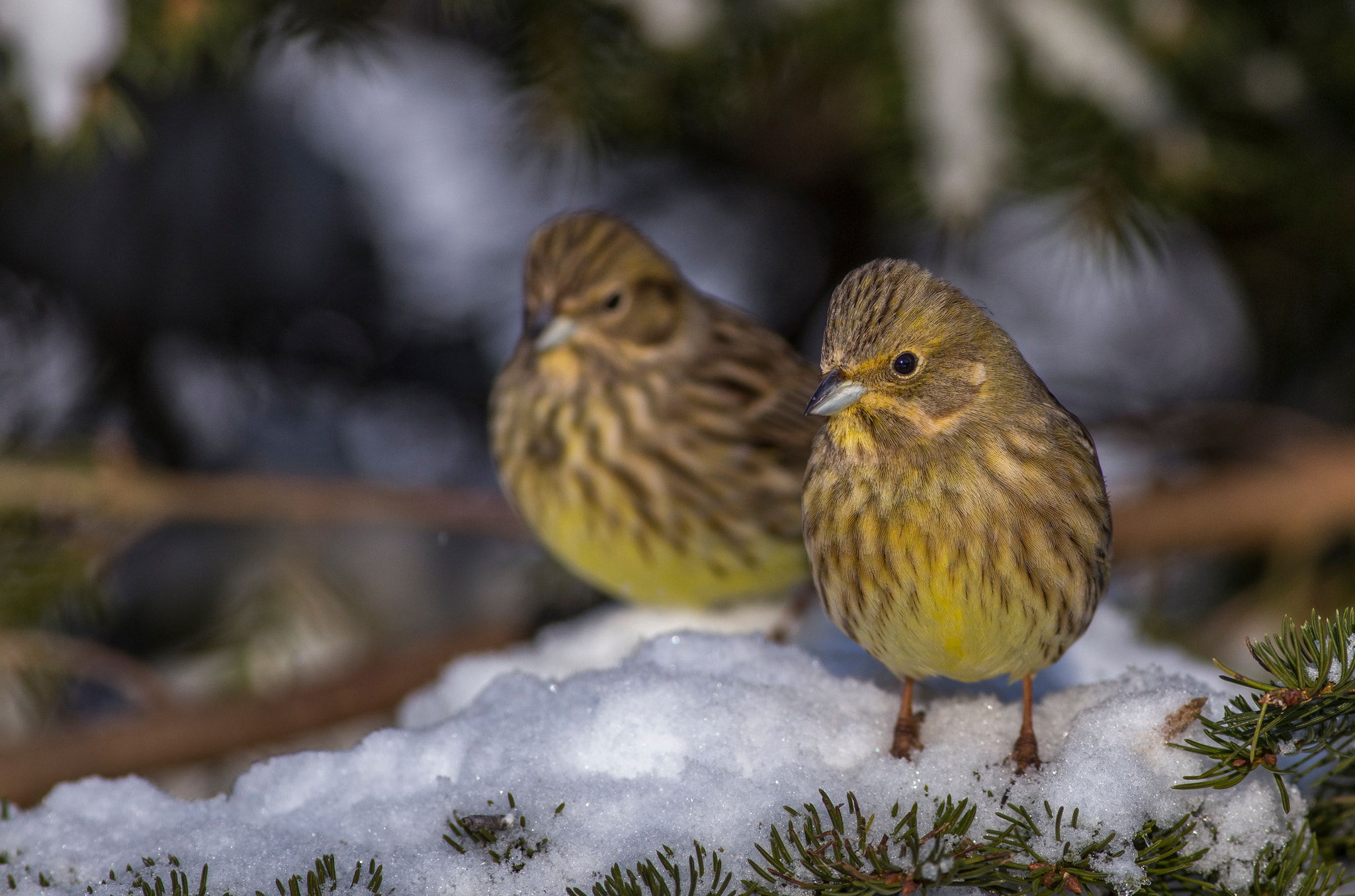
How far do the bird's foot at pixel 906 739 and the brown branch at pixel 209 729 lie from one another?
206 centimetres

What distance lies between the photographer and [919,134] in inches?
126

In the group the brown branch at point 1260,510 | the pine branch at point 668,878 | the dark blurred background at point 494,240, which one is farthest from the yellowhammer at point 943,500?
the brown branch at point 1260,510

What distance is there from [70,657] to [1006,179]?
3049mm

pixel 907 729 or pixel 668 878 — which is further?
pixel 907 729

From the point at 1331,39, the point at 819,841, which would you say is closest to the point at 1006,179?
the point at 1331,39

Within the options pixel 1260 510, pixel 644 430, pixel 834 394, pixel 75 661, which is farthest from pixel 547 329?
pixel 1260 510

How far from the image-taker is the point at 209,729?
350 cm

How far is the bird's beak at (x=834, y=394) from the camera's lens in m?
1.91

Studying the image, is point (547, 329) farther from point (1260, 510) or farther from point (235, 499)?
point (1260, 510)

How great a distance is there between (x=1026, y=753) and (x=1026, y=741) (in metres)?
0.03

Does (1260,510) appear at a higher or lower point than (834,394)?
higher

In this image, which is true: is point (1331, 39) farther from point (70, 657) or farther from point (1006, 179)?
point (70, 657)

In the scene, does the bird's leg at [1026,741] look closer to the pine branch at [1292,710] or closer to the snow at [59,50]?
the pine branch at [1292,710]

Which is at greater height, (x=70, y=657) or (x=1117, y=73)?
(x=1117, y=73)
